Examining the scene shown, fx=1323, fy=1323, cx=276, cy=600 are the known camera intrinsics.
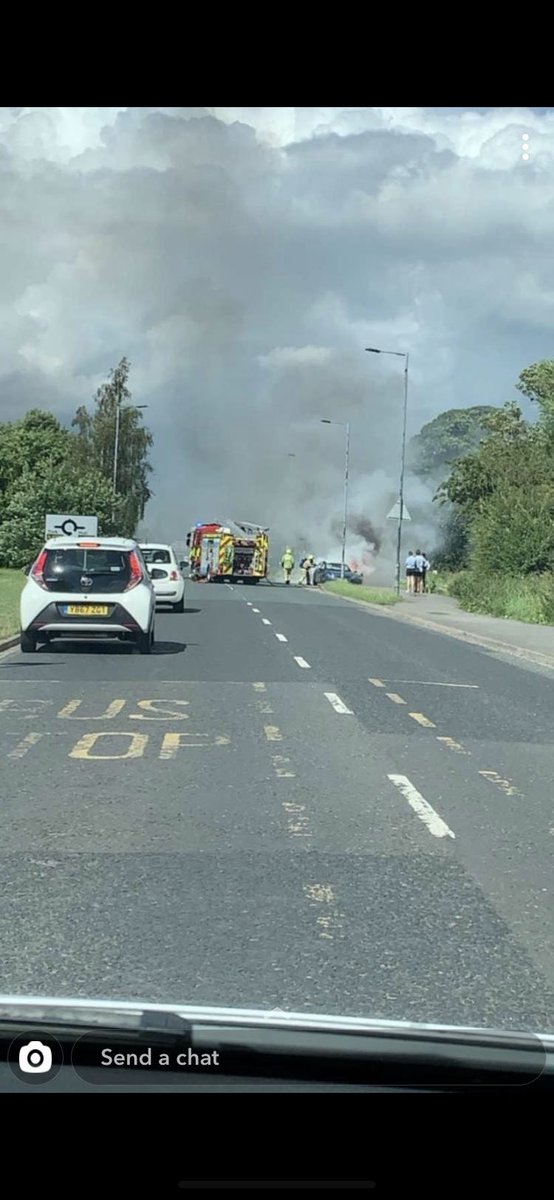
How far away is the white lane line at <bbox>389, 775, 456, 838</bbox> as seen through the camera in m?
7.78

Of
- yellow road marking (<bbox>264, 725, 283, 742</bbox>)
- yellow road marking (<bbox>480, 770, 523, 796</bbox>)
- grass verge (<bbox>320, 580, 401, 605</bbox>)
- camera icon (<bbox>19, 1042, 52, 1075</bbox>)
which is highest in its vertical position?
camera icon (<bbox>19, 1042, 52, 1075</bbox>)

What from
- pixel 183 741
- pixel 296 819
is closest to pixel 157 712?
pixel 183 741

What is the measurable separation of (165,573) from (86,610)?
12.5m

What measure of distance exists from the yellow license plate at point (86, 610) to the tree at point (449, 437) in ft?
303

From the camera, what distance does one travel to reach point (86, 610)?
61.8 feet

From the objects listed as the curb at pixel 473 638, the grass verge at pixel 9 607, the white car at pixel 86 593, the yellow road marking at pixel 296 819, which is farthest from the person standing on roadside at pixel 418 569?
the yellow road marking at pixel 296 819

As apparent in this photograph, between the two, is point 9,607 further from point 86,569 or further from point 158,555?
point 86,569

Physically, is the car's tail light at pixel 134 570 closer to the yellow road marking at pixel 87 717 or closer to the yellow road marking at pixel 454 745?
the yellow road marking at pixel 87 717

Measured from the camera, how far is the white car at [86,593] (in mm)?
18781

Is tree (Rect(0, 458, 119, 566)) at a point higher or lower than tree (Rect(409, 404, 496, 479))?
lower

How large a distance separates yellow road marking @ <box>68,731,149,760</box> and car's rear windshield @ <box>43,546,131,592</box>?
7510 mm

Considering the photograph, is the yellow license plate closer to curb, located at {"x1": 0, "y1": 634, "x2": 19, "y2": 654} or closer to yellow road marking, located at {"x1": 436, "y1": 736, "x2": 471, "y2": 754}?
curb, located at {"x1": 0, "y1": 634, "x2": 19, "y2": 654}

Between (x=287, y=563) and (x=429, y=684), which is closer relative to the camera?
(x=429, y=684)

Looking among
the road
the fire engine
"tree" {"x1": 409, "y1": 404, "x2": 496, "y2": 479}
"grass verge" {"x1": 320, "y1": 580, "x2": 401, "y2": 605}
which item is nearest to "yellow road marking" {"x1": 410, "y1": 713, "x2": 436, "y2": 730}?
the road
